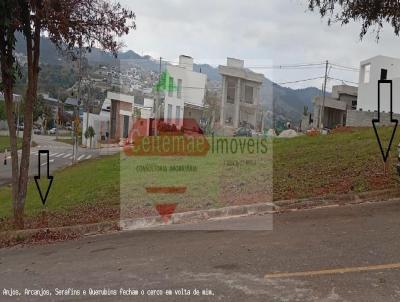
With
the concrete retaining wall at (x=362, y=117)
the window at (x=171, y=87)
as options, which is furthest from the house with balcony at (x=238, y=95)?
the concrete retaining wall at (x=362, y=117)

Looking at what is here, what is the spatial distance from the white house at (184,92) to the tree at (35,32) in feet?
129

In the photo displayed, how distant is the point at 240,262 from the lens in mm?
6223

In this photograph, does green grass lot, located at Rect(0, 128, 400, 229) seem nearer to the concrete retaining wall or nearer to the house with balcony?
the concrete retaining wall

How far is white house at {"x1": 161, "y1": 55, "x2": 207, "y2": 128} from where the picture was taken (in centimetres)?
5237

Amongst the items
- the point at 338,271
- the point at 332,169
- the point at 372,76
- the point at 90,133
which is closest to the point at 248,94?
the point at 372,76

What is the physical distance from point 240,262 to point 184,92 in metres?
51.1

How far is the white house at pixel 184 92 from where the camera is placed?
52.4 m

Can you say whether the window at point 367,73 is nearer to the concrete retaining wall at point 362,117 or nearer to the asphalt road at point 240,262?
the concrete retaining wall at point 362,117

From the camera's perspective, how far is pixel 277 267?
589 cm

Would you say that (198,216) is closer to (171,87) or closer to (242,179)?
(242,179)

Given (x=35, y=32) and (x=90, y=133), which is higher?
(x=35, y=32)

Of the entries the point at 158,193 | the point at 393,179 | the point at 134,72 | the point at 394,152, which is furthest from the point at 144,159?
the point at 134,72

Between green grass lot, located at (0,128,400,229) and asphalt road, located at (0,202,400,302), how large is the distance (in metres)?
1.87

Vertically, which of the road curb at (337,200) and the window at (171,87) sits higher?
the window at (171,87)
